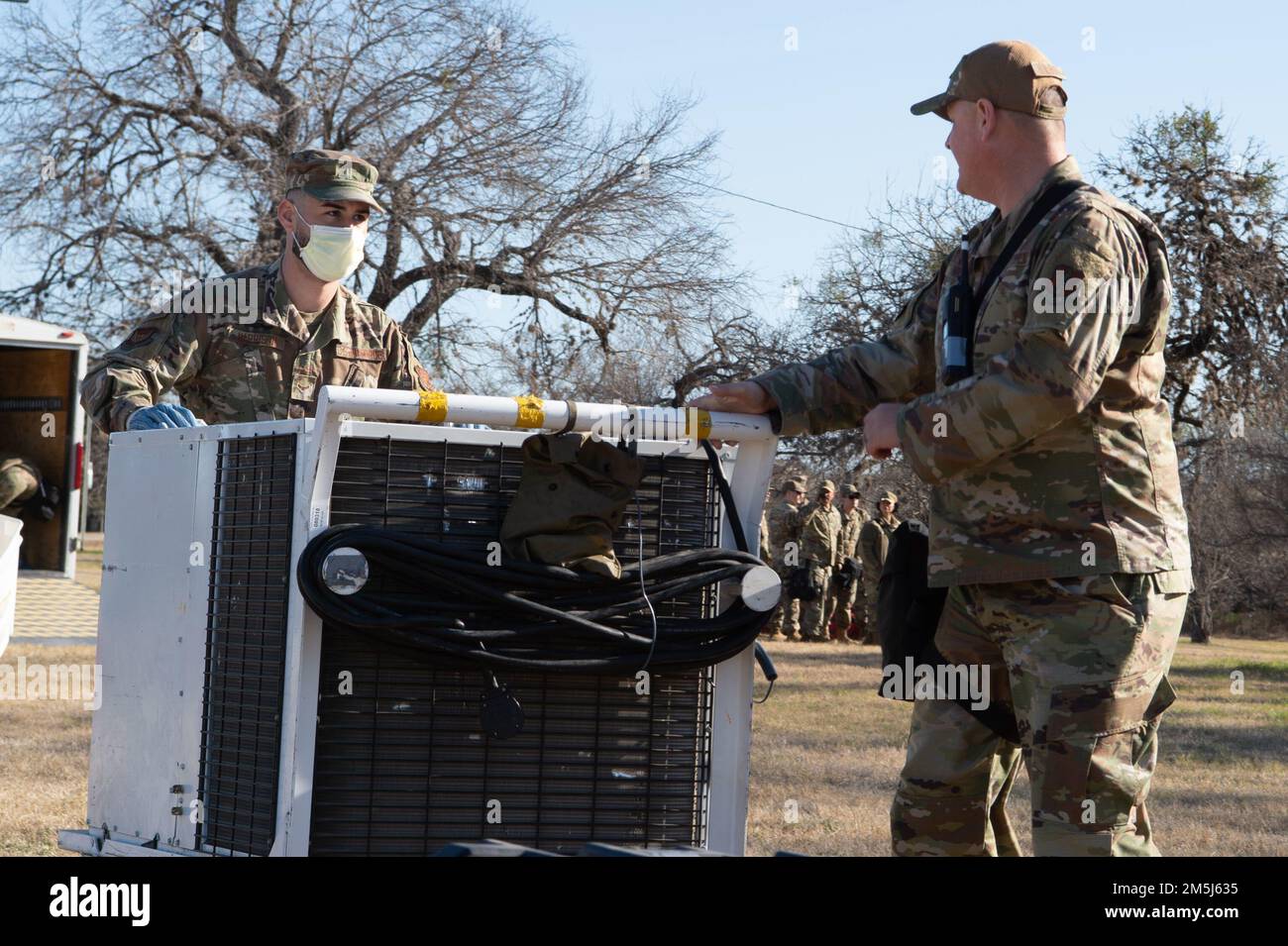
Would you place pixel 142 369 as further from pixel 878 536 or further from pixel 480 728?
pixel 878 536

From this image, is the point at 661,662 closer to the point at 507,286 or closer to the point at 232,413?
the point at 232,413

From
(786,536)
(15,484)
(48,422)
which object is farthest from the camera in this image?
(786,536)

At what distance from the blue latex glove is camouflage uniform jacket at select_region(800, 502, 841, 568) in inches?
662

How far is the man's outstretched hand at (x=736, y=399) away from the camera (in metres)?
3.53

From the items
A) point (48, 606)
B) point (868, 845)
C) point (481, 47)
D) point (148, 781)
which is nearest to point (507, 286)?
point (481, 47)

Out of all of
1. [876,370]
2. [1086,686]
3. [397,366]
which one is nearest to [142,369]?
[397,366]

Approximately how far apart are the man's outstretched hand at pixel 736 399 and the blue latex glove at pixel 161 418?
1.31 m

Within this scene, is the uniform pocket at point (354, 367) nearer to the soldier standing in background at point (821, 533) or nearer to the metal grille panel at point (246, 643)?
the metal grille panel at point (246, 643)

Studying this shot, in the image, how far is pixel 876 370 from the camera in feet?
12.6

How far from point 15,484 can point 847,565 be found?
11.1 meters

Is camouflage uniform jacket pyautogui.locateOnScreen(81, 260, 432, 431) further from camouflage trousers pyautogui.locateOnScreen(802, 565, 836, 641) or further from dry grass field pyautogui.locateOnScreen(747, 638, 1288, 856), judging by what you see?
camouflage trousers pyautogui.locateOnScreen(802, 565, 836, 641)

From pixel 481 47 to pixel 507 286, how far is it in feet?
11.3
